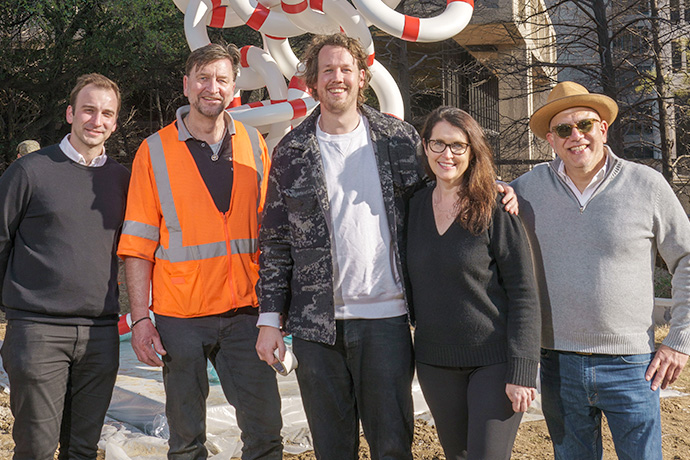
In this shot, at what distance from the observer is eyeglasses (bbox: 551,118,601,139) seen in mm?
2689

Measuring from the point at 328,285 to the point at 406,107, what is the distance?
893 cm

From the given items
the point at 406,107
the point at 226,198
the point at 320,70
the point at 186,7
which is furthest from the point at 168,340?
the point at 406,107

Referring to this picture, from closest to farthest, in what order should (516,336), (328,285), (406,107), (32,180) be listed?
(516,336) < (328,285) < (32,180) < (406,107)

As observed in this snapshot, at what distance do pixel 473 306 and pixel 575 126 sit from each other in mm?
801

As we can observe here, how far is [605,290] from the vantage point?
8.44 ft

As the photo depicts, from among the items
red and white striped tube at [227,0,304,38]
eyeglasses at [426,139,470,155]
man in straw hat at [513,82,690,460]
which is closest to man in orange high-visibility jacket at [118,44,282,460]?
eyeglasses at [426,139,470,155]

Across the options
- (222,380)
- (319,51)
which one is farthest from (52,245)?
(319,51)

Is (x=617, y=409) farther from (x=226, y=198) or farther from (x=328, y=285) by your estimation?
(x=226, y=198)

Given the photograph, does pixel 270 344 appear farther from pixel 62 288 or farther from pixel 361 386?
pixel 62 288

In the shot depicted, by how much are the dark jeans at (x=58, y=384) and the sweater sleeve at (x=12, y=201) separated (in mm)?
348

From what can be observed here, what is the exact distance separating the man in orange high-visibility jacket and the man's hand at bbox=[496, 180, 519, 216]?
104 cm

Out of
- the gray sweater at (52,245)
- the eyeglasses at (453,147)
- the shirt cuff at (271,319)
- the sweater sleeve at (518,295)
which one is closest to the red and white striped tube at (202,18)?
the gray sweater at (52,245)

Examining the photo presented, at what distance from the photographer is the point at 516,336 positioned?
242cm

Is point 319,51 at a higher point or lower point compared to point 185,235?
higher
